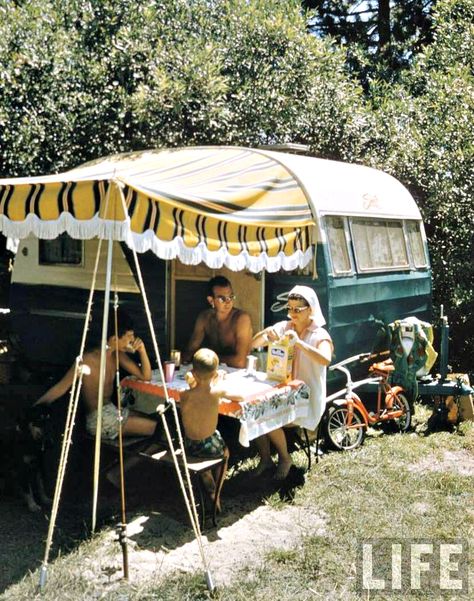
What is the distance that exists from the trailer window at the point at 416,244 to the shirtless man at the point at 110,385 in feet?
15.9

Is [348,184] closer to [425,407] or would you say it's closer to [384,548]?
[425,407]

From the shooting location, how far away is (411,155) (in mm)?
11180

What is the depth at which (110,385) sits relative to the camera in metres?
5.62

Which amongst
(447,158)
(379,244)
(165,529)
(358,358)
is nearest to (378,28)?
(447,158)

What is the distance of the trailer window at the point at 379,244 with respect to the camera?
7801 millimetres

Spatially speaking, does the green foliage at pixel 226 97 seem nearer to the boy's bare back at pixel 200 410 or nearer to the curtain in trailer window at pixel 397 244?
the curtain in trailer window at pixel 397 244

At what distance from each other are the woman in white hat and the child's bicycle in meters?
0.71

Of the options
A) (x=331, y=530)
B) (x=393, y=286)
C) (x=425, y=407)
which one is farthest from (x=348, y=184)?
(x=331, y=530)

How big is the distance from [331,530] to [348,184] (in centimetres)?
414

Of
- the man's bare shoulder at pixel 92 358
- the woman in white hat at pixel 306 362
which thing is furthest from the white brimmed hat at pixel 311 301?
the man's bare shoulder at pixel 92 358

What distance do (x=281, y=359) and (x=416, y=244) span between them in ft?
14.6

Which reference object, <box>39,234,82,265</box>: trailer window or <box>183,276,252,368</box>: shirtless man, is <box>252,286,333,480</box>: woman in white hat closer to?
<box>183,276,252,368</box>: shirtless man

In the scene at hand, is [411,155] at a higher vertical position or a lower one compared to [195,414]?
higher

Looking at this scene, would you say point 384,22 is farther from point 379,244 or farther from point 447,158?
point 379,244
